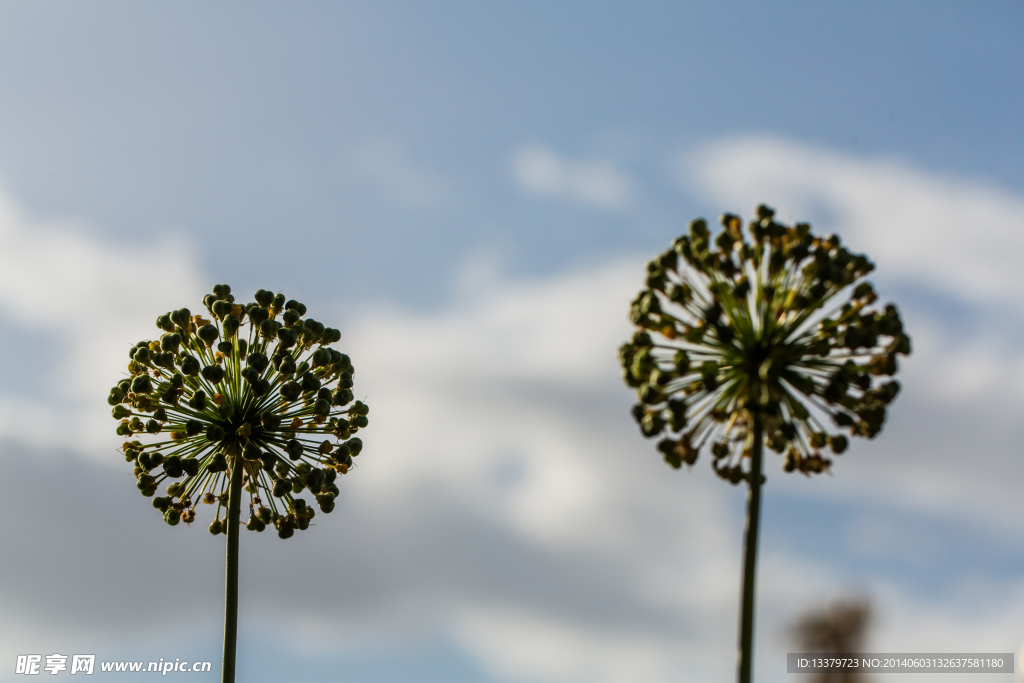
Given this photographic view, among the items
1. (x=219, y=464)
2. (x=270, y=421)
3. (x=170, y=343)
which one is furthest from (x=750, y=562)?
(x=170, y=343)

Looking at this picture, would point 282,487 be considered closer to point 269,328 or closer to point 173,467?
point 173,467

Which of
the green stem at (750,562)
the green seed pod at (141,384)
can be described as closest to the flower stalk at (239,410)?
the green seed pod at (141,384)

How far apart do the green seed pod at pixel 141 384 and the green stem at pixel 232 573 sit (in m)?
1.77

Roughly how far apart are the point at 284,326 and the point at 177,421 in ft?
7.48

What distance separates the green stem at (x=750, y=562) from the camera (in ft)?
35.5

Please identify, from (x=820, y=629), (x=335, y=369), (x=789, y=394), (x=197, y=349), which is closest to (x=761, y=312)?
(x=789, y=394)

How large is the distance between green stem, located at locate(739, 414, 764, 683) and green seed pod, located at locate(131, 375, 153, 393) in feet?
32.1

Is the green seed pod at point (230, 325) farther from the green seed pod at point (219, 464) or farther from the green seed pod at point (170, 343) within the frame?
the green seed pod at point (219, 464)

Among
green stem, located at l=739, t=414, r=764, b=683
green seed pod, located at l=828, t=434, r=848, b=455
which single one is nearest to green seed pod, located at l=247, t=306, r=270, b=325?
green stem, located at l=739, t=414, r=764, b=683

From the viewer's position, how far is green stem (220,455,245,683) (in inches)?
633

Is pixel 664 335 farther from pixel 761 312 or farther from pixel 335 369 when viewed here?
pixel 335 369

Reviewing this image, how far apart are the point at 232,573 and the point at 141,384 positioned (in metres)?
3.27

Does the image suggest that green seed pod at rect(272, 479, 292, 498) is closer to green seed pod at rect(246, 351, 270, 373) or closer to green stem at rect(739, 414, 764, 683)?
green seed pod at rect(246, 351, 270, 373)

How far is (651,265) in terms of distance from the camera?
1305 cm
